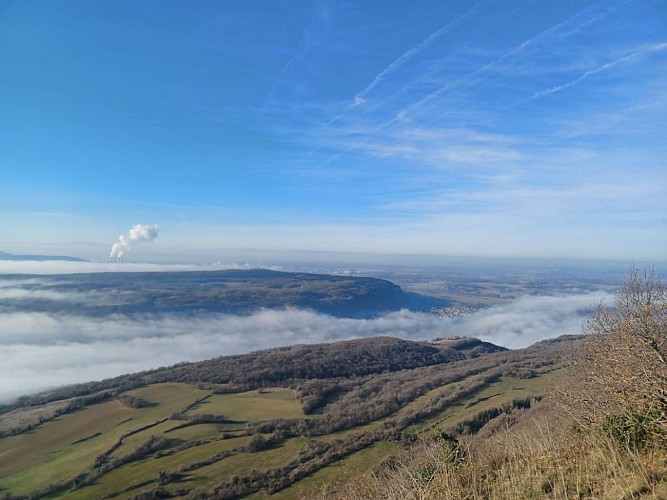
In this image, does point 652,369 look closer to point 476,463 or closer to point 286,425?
point 476,463

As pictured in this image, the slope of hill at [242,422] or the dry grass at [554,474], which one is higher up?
the dry grass at [554,474]

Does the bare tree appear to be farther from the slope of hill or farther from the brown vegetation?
the slope of hill

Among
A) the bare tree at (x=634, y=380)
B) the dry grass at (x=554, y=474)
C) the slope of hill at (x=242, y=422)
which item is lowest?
the slope of hill at (x=242, y=422)

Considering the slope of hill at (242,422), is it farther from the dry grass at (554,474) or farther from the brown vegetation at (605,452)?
the brown vegetation at (605,452)

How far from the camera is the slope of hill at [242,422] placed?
41.9 metres

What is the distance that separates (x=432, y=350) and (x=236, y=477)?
84518 mm

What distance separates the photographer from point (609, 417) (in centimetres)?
1055

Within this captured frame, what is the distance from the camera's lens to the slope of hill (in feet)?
138

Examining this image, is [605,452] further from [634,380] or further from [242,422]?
[242,422]

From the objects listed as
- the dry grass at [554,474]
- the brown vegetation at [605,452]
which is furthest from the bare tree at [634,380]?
the dry grass at [554,474]

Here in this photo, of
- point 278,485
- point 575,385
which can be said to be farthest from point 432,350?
point 575,385

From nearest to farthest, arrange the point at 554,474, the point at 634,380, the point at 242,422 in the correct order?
the point at 554,474 < the point at 634,380 < the point at 242,422

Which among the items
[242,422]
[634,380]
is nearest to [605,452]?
[634,380]

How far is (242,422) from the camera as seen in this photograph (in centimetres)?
5925
